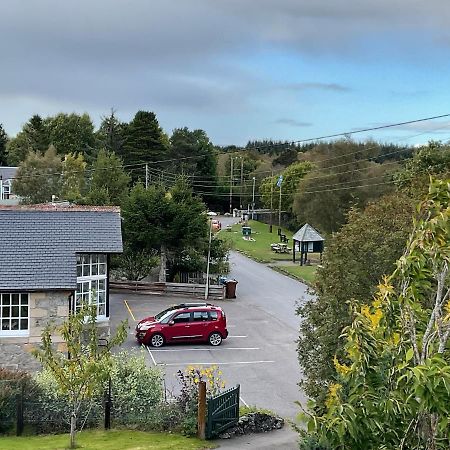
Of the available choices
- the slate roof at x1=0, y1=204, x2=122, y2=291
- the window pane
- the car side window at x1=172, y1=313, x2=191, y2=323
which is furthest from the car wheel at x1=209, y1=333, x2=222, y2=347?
the slate roof at x1=0, y1=204, x2=122, y2=291

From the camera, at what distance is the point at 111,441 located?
14594 mm

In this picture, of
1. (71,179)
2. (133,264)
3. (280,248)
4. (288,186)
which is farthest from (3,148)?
(133,264)

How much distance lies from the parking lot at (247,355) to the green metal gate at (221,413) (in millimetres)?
2624

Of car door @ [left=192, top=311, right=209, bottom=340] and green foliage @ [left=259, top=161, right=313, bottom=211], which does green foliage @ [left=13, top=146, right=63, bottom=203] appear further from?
green foliage @ [left=259, top=161, right=313, bottom=211]

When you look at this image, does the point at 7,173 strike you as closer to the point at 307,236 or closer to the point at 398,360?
the point at 307,236

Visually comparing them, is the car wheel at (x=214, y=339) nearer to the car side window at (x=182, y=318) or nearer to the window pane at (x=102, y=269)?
the car side window at (x=182, y=318)

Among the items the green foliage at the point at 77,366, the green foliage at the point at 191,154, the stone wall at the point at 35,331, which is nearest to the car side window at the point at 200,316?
the stone wall at the point at 35,331

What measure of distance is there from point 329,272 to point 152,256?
950 inches

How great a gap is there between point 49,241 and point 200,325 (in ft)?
22.3

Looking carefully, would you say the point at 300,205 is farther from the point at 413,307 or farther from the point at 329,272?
the point at 413,307

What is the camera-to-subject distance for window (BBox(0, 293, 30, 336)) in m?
20.9

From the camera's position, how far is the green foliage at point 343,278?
1505 cm

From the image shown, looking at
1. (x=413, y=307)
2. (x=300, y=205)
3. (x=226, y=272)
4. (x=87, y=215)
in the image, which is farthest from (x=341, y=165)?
(x=413, y=307)

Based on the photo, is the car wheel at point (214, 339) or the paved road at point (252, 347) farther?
the car wheel at point (214, 339)
